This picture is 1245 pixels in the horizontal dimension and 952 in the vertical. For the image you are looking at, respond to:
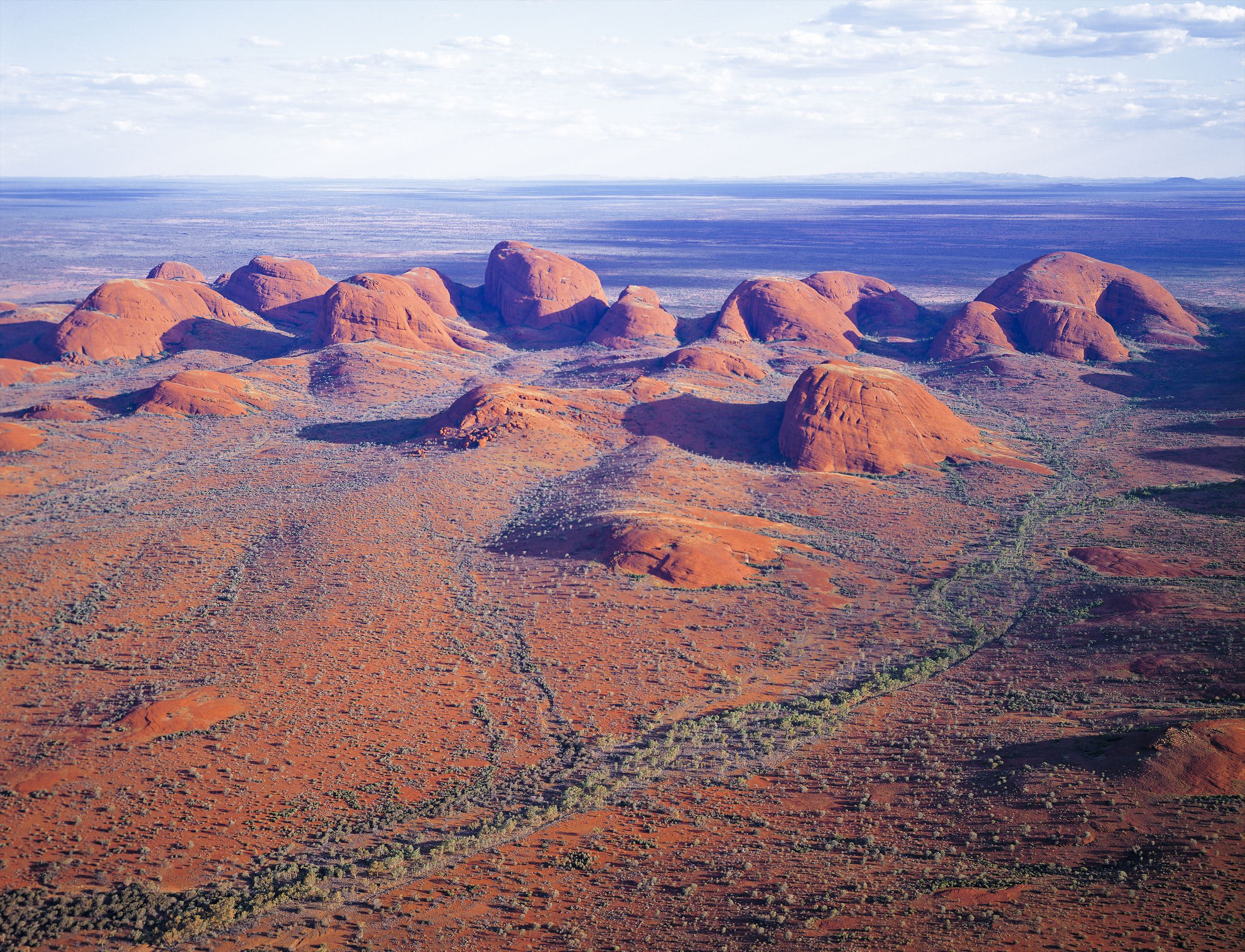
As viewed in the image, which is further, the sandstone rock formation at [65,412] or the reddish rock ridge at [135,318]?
the reddish rock ridge at [135,318]

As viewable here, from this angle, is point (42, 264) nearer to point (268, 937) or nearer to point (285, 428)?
point (285, 428)

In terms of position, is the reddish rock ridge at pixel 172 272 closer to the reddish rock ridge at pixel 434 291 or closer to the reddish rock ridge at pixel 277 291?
the reddish rock ridge at pixel 277 291

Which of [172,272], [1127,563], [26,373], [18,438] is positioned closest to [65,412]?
[18,438]

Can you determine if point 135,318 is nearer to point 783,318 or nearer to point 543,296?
point 543,296

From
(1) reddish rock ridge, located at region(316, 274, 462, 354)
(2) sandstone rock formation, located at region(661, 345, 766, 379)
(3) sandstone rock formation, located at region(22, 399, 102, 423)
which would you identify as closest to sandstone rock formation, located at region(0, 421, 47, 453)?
(3) sandstone rock formation, located at region(22, 399, 102, 423)

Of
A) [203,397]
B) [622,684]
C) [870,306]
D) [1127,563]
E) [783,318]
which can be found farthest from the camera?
[870,306]

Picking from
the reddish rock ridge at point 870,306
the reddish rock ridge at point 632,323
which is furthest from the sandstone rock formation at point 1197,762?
the reddish rock ridge at point 870,306

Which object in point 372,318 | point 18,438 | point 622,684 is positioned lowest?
point 622,684
